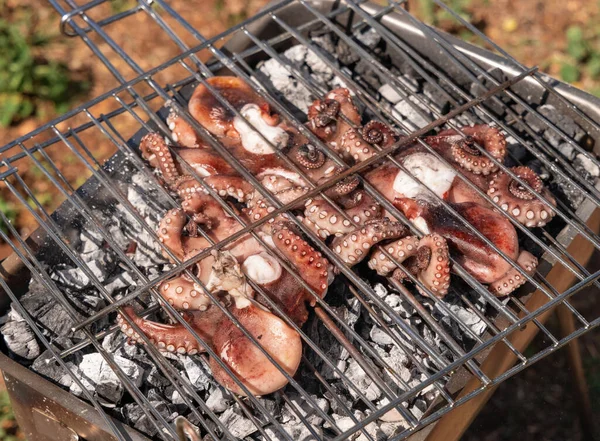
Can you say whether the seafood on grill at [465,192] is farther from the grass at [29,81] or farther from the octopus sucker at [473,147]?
the grass at [29,81]

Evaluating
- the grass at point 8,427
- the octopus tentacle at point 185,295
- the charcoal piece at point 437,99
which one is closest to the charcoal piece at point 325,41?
the charcoal piece at point 437,99

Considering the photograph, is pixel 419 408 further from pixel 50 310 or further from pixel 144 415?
pixel 50 310

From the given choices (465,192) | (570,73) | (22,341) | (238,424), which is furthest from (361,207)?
Result: (570,73)

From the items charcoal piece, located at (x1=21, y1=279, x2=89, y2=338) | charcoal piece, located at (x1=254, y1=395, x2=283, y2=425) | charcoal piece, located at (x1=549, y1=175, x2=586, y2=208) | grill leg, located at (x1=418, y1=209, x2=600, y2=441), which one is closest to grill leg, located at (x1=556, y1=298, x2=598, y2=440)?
grill leg, located at (x1=418, y1=209, x2=600, y2=441)

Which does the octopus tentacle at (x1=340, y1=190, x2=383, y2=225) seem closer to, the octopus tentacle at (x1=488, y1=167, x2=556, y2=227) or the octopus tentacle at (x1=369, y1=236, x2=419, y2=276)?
the octopus tentacle at (x1=369, y1=236, x2=419, y2=276)

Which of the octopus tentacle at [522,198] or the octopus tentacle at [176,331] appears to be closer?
the octopus tentacle at [176,331]

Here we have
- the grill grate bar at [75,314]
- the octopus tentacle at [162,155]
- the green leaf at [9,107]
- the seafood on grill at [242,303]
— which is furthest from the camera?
the green leaf at [9,107]

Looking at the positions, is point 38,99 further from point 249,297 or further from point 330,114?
point 249,297
